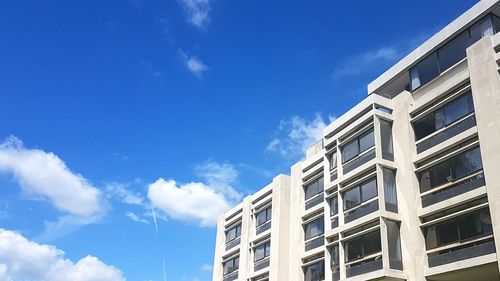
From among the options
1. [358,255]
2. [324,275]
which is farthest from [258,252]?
[358,255]

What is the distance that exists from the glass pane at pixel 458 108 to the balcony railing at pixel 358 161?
4.91 meters

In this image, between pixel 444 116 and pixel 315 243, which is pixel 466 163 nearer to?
pixel 444 116

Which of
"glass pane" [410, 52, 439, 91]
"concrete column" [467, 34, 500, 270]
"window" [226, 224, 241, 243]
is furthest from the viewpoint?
"window" [226, 224, 241, 243]

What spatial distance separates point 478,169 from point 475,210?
209 centimetres

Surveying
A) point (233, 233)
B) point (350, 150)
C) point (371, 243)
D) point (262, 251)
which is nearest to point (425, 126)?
point (350, 150)

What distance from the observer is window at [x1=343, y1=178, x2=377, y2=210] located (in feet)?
101

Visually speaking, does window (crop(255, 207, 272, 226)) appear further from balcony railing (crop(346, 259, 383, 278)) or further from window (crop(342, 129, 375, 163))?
balcony railing (crop(346, 259, 383, 278))

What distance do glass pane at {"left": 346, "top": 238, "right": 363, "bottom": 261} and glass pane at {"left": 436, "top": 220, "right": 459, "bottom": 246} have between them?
4877mm

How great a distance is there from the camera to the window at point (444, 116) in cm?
2744

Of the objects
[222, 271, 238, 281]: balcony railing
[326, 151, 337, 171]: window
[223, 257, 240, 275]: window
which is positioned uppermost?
[326, 151, 337, 171]: window

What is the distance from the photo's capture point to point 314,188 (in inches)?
1545

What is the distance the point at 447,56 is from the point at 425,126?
4566 millimetres

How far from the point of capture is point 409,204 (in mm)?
29203

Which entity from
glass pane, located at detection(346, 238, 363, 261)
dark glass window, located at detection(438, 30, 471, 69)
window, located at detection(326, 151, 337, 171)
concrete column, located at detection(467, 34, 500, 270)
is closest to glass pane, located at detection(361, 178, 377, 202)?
glass pane, located at detection(346, 238, 363, 261)
